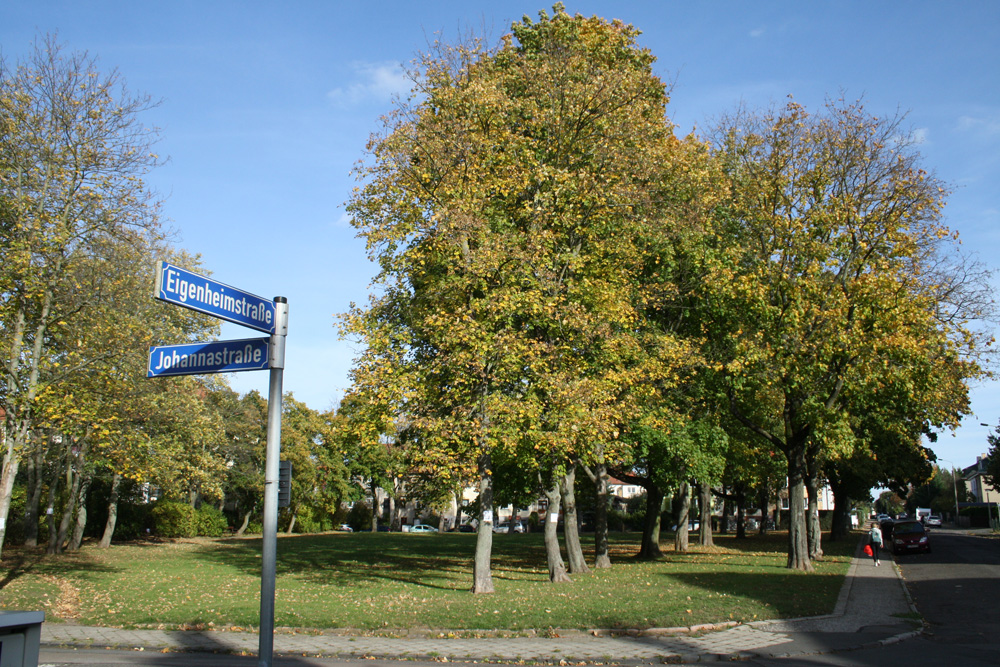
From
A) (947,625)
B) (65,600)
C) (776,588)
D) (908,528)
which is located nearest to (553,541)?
(776,588)

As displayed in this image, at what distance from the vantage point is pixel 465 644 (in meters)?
10.9

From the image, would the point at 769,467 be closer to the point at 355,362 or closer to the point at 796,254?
the point at 796,254

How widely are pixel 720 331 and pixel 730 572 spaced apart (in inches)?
308

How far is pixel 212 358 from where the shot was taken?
624cm

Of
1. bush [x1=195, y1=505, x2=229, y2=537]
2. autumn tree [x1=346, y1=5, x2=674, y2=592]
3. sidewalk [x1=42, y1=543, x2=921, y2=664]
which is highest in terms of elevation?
autumn tree [x1=346, y1=5, x2=674, y2=592]

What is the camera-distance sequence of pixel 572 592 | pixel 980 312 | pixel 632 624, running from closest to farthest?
pixel 632 624
pixel 572 592
pixel 980 312

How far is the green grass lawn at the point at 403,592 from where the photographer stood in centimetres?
1270

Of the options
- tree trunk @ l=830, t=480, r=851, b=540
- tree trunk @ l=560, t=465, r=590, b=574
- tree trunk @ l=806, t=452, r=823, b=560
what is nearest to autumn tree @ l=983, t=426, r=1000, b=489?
tree trunk @ l=830, t=480, r=851, b=540

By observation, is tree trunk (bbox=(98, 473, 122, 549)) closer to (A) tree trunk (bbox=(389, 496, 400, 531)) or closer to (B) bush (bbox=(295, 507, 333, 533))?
(B) bush (bbox=(295, 507, 333, 533))

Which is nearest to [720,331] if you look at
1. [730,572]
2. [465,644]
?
[730,572]

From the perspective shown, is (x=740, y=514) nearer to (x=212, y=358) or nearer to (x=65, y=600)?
(x=65, y=600)

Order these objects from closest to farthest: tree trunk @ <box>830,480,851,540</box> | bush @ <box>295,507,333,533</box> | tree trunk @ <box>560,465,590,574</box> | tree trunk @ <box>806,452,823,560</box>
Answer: tree trunk @ <box>560,465,590,574</box> < tree trunk @ <box>806,452,823,560</box> < tree trunk @ <box>830,480,851,540</box> < bush @ <box>295,507,333,533</box>

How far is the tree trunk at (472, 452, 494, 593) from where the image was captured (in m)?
16.5

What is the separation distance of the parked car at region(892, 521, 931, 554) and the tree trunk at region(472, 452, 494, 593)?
2696cm
